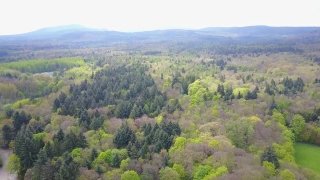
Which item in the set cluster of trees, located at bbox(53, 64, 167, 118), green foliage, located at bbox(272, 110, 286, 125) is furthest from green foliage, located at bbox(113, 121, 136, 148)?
green foliage, located at bbox(272, 110, 286, 125)

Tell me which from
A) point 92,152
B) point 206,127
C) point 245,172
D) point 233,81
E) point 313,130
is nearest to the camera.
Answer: point 245,172

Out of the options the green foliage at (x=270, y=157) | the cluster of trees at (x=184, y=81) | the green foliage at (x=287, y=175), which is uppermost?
the cluster of trees at (x=184, y=81)

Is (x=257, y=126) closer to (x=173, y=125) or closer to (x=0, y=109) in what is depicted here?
(x=173, y=125)

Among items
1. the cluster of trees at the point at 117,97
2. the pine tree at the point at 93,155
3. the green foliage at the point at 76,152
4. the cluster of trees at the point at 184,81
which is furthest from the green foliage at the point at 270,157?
the cluster of trees at the point at 184,81

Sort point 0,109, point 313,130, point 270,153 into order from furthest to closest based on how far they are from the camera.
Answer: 1. point 0,109
2. point 313,130
3. point 270,153

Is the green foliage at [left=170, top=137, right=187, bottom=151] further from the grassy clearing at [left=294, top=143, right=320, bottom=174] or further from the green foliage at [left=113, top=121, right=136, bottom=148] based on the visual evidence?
the grassy clearing at [left=294, top=143, right=320, bottom=174]

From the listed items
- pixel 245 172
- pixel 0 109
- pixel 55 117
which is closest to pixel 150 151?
pixel 245 172

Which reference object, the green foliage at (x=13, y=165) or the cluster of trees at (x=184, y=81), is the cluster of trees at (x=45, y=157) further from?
the cluster of trees at (x=184, y=81)
